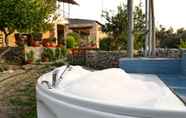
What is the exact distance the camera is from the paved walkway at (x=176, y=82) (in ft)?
11.5

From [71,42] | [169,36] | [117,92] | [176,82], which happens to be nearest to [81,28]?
[71,42]

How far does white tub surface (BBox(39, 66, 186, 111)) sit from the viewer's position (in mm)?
2572

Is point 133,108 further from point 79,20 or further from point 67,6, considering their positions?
point 79,20

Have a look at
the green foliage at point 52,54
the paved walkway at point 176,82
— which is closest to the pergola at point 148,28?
the paved walkway at point 176,82

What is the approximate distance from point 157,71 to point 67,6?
103 ft

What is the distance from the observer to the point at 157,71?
465cm

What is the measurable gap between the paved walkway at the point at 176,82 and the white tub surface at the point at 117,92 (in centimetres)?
35

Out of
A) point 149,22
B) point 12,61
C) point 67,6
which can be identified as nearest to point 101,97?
point 149,22

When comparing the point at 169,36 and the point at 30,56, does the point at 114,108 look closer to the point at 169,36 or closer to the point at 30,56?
the point at 30,56

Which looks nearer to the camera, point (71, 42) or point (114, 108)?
point (114, 108)

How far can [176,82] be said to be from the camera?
395cm

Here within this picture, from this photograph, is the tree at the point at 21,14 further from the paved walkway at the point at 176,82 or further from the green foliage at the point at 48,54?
the paved walkway at the point at 176,82

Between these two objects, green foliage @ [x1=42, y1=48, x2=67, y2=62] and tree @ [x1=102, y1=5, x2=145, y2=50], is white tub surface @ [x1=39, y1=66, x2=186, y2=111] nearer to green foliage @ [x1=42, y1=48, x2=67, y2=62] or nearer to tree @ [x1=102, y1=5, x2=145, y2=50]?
tree @ [x1=102, y1=5, x2=145, y2=50]

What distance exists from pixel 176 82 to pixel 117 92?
4.26 feet
